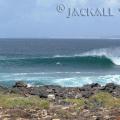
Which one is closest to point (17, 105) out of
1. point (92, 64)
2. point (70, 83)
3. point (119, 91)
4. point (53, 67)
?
point (119, 91)

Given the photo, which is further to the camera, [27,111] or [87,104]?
[87,104]

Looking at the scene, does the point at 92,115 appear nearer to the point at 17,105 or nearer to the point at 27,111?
the point at 27,111

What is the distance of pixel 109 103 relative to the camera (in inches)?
658

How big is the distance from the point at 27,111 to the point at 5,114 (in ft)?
2.05

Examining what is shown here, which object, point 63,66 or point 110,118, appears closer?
point 110,118

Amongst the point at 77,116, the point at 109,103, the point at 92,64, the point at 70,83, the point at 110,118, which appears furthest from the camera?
the point at 92,64

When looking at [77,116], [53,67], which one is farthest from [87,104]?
[53,67]

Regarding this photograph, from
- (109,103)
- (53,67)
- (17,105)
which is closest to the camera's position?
(17,105)

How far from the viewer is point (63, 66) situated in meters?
64.8

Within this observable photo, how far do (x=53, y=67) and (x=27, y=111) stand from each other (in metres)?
49.5

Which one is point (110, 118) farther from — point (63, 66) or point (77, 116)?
point (63, 66)

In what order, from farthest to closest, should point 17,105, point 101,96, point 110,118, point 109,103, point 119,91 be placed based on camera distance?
point 119,91 < point 101,96 < point 109,103 < point 17,105 < point 110,118

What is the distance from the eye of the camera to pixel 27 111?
13.9 m

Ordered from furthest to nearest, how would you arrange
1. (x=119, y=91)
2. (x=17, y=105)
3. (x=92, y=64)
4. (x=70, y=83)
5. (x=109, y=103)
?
(x=92, y=64) → (x=70, y=83) → (x=119, y=91) → (x=109, y=103) → (x=17, y=105)
